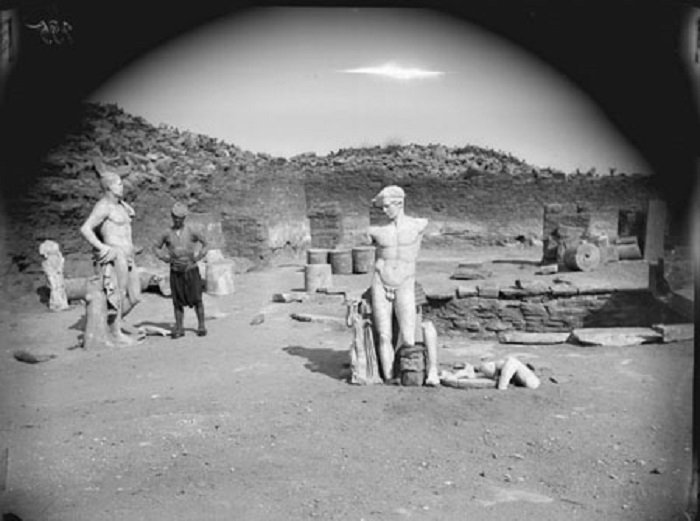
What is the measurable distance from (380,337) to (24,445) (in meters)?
3.60

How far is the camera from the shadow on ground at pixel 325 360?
7.91 metres

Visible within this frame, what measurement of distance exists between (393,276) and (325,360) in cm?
192

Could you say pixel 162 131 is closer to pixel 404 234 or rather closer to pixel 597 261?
pixel 597 261

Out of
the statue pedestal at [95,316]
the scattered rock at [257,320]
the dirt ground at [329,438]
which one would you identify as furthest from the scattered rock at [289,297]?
the statue pedestal at [95,316]

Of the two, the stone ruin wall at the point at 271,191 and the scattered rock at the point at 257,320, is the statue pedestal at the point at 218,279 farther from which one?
the scattered rock at the point at 257,320

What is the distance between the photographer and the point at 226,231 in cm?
1964

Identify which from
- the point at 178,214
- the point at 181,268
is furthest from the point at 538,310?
the point at 178,214

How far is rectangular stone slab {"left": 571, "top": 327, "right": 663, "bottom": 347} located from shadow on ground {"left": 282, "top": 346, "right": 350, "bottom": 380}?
3306 millimetres

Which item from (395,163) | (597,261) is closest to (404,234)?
(597,261)

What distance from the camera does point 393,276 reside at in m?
7.22

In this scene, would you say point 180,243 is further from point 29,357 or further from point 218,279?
point 218,279

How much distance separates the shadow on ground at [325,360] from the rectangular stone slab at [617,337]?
3.31 metres

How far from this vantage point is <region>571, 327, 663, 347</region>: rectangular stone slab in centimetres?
891

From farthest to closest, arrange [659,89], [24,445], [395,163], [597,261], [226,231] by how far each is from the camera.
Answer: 1. [395,163]
2. [226,231]
3. [597,261]
4. [24,445]
5. [659,89]
